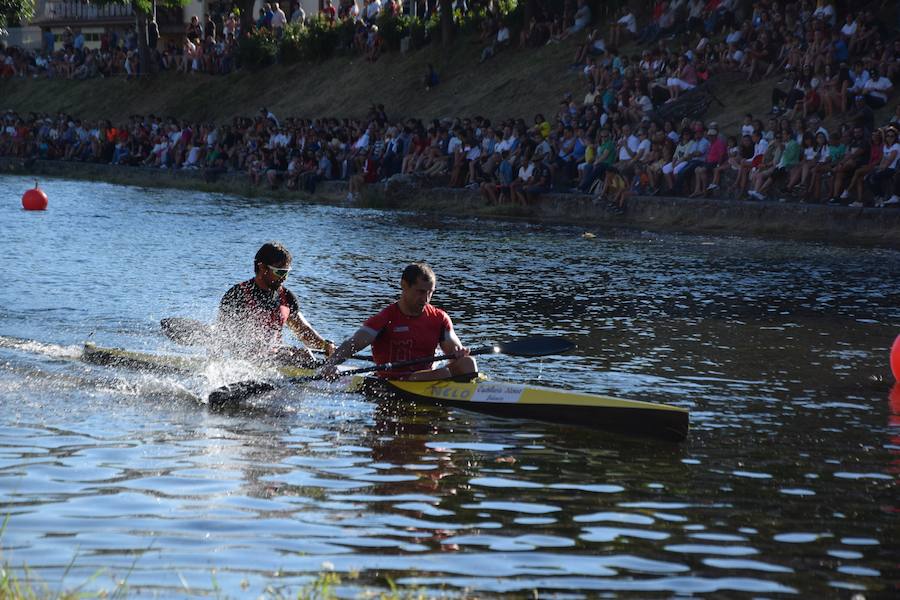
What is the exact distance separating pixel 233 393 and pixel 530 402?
2120 millimetres

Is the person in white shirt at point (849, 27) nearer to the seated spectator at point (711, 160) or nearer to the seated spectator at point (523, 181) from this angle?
the seated spectator at point (711, 160)

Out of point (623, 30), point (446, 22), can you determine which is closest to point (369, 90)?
point (446, 22)

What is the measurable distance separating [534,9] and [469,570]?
31.2 m

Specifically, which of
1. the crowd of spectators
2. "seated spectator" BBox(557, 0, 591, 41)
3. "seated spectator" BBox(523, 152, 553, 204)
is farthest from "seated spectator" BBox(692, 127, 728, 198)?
"seated spectator" BBox(557, 0, 591, 41)

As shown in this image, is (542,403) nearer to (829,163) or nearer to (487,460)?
(487,460)

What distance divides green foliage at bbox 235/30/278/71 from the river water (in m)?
30.5

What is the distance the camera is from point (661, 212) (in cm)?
2417

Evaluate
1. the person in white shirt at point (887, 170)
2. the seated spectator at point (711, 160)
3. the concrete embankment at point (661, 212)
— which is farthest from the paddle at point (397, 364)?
the seated spectator at point (711, 160)

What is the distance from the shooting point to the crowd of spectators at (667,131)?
864 inches

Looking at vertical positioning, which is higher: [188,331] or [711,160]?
[711,160]

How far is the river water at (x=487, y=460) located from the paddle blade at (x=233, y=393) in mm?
174

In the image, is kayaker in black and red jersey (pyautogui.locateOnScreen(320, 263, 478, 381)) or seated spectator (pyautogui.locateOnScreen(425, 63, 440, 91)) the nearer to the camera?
kayaker in black and red jersey (pyautogui.locateOnScreen(320, 263, 478, 381))

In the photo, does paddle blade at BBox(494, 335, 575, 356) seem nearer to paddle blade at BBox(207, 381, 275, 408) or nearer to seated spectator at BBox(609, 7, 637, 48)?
paddle blade at BBox(207, 381, 275, 408)

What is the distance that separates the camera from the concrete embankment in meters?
21.1
